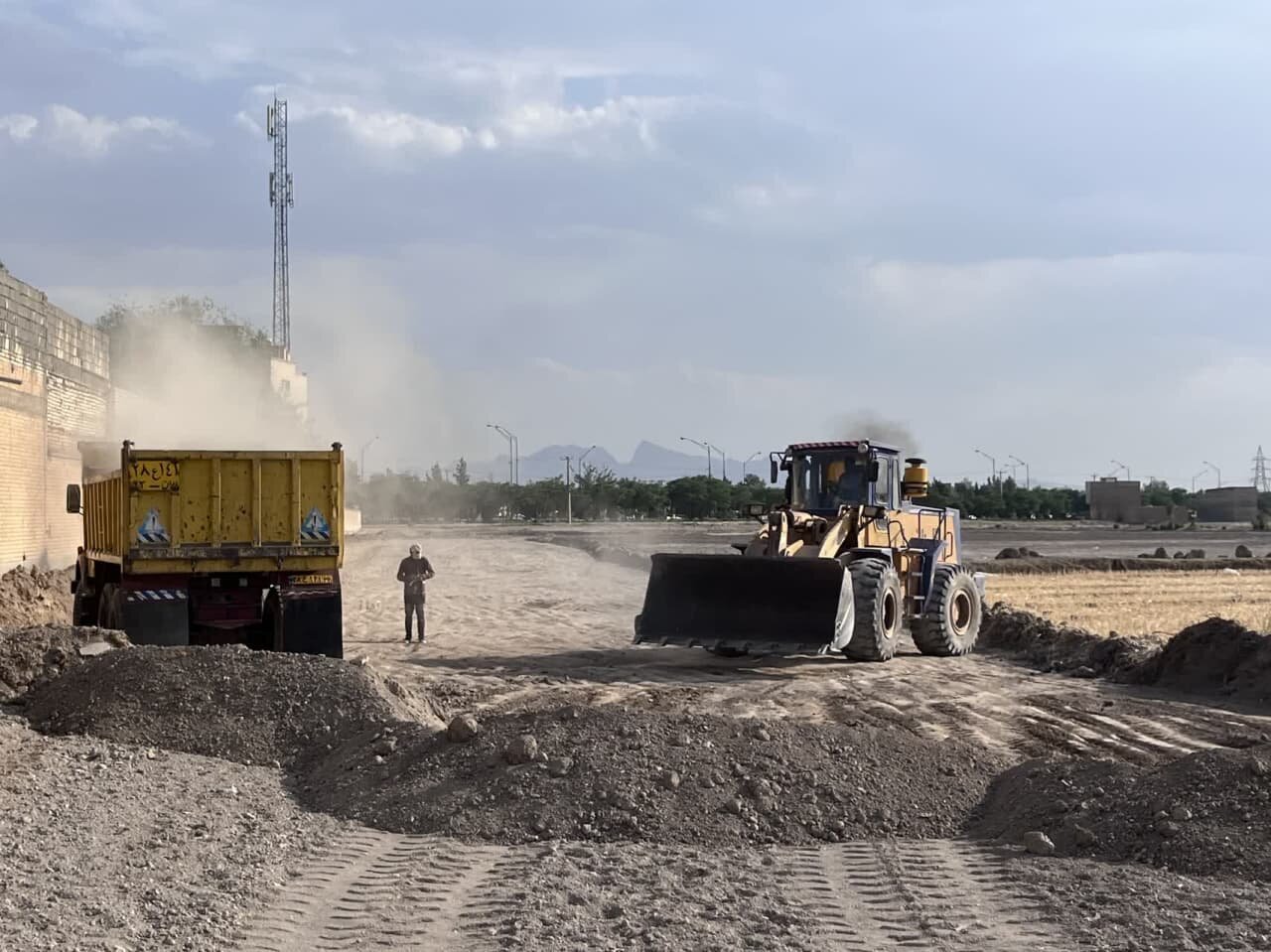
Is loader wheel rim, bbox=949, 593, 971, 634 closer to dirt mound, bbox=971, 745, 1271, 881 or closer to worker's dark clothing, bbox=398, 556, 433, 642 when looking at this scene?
worker's dark clothing, bbox=398, 556, 433, 642

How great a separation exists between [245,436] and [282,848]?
38.8 metres

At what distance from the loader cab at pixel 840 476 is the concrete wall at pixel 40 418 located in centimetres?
1290

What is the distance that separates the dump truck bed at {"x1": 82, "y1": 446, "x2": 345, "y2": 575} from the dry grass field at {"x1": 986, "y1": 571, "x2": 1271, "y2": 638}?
12.4 metres

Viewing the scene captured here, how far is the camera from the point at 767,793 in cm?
870

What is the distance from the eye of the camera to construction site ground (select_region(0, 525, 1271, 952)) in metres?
6.52

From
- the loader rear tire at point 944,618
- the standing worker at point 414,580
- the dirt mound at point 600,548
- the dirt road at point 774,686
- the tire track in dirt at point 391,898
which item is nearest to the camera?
the tire track in dirt at point 391,898

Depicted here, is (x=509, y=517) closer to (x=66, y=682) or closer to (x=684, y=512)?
(x=684, y=512)

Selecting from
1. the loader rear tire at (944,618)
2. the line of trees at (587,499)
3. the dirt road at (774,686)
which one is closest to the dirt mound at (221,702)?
the dirt road at (774,686)

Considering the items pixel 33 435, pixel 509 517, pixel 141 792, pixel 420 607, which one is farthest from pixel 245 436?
pixel 509 517

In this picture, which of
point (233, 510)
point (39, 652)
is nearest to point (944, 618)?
point (233, 510)

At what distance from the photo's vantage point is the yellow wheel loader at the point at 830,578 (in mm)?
16219

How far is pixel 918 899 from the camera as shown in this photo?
277 inches

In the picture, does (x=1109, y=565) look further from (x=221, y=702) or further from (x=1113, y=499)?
(x=1113, y=499)

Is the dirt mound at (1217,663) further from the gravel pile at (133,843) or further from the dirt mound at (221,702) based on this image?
the gravel pile at (133,843)
